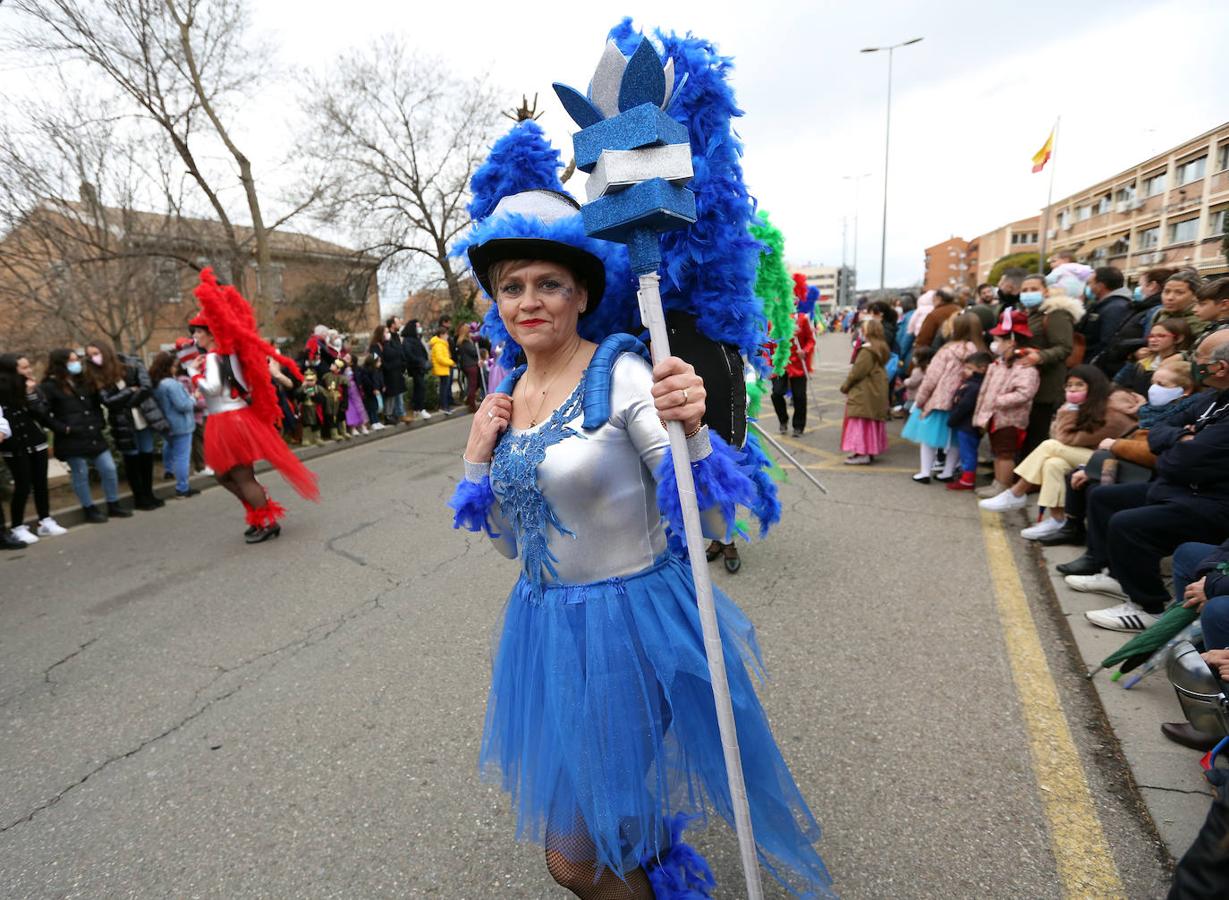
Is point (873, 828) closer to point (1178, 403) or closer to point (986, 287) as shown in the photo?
point (1178, 403)

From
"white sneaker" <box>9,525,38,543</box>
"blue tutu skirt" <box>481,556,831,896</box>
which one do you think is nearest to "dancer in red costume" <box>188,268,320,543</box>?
"white sneaker" <box>9,525,38,543</box>

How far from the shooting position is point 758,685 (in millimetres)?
2994

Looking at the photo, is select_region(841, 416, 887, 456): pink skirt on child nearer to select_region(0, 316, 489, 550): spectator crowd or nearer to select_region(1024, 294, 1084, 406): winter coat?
select_region(1024, 294, 1084, 406): winter coat

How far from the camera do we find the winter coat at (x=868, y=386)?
6910mm

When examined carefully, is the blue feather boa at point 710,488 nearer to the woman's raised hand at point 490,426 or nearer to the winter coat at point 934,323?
the woman's raised hand at point 490,426

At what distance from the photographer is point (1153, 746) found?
235 cm

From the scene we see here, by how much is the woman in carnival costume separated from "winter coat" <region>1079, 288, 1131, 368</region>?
20.4ft

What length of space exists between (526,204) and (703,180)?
0.58m

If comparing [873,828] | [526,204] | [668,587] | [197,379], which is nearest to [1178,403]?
[873,828]

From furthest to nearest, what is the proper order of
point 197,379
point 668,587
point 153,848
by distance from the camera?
point 197,379
point 153,848
point 668,587

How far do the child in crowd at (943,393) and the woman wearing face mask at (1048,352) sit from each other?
544 mm

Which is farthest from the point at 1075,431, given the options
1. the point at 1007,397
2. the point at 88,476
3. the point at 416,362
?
the point at 416,362

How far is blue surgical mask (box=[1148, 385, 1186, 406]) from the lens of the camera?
3.80 meters

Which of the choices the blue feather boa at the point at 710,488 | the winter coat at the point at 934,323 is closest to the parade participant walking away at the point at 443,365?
the winter coat at the point at 934,323
